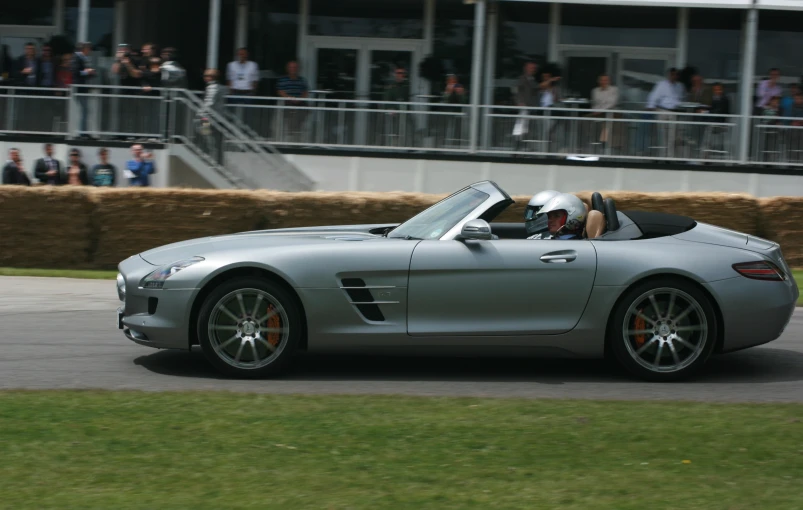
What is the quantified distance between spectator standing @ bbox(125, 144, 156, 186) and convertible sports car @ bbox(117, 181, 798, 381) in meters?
10.6

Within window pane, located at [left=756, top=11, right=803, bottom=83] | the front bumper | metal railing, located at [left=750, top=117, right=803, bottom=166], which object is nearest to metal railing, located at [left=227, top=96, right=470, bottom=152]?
metal railing, located at [left=750, top=117, right=803, bottom=166]

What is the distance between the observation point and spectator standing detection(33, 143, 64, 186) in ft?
57.9

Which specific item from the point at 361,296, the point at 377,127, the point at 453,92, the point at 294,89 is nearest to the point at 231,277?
the point at 361,296

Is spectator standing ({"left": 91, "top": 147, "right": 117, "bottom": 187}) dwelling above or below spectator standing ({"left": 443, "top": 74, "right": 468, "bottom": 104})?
below

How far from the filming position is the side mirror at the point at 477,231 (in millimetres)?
7211

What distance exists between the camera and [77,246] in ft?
48.1

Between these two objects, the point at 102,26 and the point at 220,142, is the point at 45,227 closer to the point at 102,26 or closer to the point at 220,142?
the point at 220,142

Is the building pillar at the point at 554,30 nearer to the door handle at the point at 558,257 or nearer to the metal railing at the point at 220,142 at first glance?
the metal railing at the point at 220,142

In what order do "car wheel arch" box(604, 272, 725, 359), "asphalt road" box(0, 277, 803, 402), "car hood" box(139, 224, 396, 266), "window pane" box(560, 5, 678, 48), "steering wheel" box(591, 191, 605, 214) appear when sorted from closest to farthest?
1. "asphalt road" box(0, 277, 803, 402)
2. "car wheel arch" box(604, 272, 725, 359)
3. "car hood" box(139, 224, 396, 266)
4. "steering wheel" box(591, 191, 605, 214)
5. "window pane" box(560, 5, 678, 48)

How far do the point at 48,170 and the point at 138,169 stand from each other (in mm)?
1430

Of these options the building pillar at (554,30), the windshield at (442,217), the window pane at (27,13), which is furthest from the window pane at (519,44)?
the windshield at (442,217)

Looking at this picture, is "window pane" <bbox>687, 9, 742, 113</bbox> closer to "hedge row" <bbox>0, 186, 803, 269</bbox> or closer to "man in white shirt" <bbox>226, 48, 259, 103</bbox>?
"man in white shirt" <bbox>226, 48, 259, 103</bbox>

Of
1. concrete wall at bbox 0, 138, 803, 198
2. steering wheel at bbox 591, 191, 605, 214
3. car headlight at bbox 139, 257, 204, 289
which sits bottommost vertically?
car headlight at bbox 139, 257, 204, 289

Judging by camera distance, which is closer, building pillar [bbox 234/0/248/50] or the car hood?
the car hood
